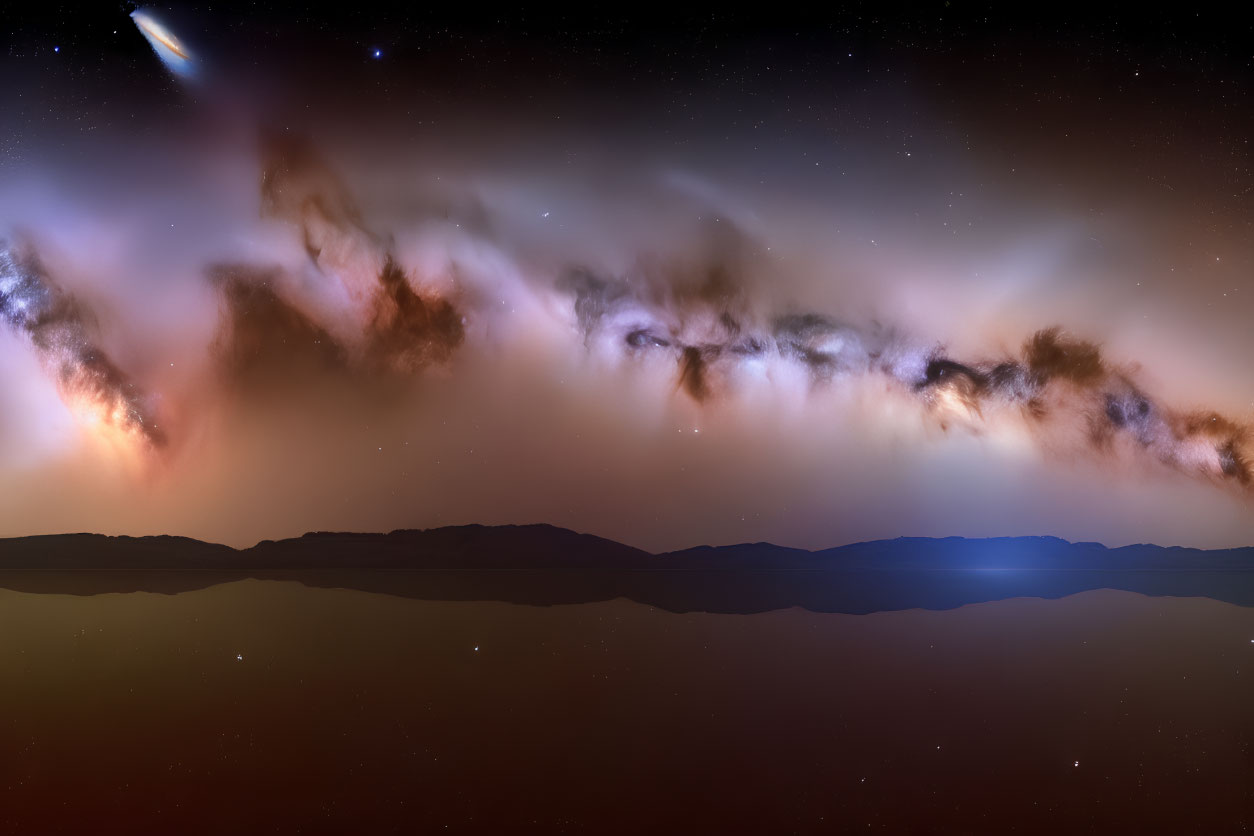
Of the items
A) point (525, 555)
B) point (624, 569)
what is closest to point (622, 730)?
point (624, 569)

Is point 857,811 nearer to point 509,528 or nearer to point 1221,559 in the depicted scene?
point 509,528

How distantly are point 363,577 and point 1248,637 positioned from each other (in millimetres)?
13119

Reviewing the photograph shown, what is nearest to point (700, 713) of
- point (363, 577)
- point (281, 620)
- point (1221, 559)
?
point (281, 620)

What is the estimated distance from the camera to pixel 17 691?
159 inches

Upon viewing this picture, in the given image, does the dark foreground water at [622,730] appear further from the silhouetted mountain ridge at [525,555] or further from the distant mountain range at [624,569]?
the silhouetted mountain ridge at [525,555]

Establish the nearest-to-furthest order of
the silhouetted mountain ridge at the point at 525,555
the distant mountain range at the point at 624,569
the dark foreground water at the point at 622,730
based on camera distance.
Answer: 1. the dark foreground water at the point at 622,730
2. the distant mountain range at the point at 624,569
3. the silhouetted mountain ridge at the point at 525,555

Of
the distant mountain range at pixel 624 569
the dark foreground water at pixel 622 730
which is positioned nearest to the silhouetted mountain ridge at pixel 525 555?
the distant mountain range at pixel 624 569

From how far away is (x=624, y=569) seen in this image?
58.7ft

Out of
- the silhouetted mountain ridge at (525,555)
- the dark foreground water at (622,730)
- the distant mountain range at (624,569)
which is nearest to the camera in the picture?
the dark foreground water at (622,730)

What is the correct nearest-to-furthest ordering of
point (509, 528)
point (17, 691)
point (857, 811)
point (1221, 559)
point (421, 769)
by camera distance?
point (857, 811) < point (421, 769) < point (17, 691) < point (509, 528) < point (1221, 559)

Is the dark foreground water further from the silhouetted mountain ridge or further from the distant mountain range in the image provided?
the silhouetted mountain ridge

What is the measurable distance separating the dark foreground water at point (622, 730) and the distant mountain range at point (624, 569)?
313 cm

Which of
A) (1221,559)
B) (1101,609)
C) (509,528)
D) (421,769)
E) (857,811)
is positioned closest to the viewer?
(857,811)

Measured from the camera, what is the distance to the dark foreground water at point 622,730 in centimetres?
253
